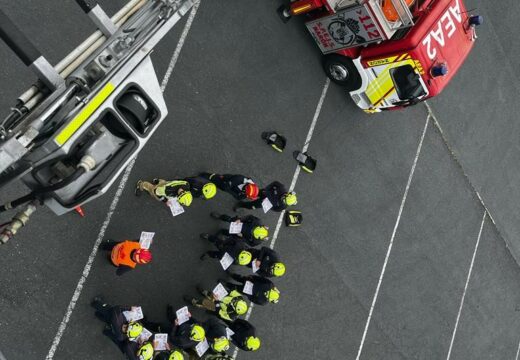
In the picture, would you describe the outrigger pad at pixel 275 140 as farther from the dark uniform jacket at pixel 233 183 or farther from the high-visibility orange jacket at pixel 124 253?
the high-visibility orange jacket at pixel 124 253

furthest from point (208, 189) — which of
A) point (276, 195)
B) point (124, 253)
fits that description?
point (124, 253)

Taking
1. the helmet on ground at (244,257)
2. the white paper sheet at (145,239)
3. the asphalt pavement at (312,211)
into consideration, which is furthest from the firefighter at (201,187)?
the helmet on ground at (244,257)

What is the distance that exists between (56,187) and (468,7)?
41.6ft

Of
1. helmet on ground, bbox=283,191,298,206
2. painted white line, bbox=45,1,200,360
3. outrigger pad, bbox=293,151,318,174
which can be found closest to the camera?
painted white line, bbox=45,1,200,360

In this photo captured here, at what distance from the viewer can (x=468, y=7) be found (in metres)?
13.3

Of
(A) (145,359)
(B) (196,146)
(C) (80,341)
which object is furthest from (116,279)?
(B) (196,146)

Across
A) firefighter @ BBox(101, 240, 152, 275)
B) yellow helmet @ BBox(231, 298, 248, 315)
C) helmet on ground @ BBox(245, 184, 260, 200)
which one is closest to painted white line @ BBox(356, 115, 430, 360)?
yellow helmet @ BBox(231, 298, 248, 315)

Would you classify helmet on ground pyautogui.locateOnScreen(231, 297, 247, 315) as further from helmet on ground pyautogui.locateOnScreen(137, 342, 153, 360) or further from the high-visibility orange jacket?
the high-visibility orange jacket

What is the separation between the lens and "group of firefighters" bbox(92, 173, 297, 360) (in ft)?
25.4

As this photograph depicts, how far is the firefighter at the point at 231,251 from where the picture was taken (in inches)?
344

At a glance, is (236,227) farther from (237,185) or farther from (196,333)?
(196,333)

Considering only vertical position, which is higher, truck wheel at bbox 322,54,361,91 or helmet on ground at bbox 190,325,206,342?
truck wheel at bbox 322,54,361,91

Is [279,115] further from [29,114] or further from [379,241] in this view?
[29,114]

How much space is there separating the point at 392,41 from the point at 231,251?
532 centimetres
